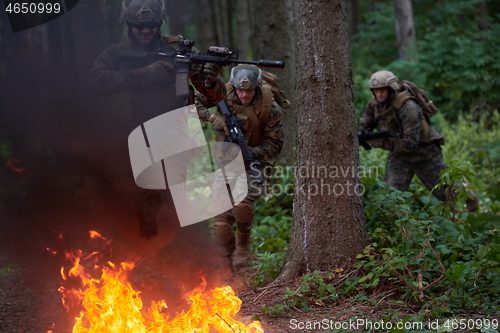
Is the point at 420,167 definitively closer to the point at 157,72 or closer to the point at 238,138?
the point at 238,138

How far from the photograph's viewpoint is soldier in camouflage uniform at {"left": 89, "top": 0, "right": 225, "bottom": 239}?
15.6ft

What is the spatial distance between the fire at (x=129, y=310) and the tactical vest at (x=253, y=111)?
226 centimetres

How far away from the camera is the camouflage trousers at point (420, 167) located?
656 cm

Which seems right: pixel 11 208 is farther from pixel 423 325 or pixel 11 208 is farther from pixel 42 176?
pixel 423 325

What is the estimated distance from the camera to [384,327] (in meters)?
3.66

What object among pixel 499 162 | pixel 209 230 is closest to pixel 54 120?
pixel 209 230

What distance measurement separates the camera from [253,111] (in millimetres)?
5855

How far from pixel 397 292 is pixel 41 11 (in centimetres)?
433

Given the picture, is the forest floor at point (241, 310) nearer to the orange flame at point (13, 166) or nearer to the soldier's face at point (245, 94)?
the orange flame at point (13, 166)

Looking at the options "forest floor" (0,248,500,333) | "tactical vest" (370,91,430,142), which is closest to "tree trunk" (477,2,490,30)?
"tactical vest" (370,91,430,142)

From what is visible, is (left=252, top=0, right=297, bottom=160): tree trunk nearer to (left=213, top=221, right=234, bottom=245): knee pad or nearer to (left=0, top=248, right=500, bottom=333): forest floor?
(left=213, top=221, right=234, bottom=245): knee pad

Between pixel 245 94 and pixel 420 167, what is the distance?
264 centimetres

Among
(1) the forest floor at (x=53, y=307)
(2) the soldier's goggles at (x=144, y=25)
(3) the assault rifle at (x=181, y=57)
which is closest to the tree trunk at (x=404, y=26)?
(3) the assault rifle at (x=181, y=57)

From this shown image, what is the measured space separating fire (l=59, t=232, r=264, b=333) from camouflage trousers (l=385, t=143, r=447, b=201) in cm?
341
